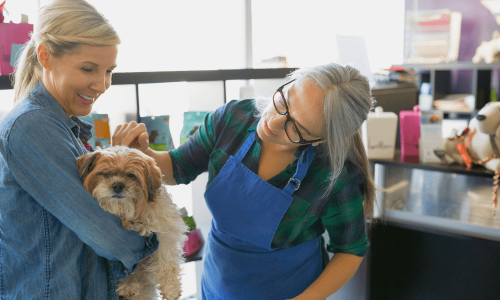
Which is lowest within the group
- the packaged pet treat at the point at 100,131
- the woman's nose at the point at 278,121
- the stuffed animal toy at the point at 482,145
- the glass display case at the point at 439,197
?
the glass display case at the point at 439,197

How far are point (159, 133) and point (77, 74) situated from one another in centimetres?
101

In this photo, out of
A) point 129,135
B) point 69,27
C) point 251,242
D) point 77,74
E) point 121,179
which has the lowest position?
point 251,242

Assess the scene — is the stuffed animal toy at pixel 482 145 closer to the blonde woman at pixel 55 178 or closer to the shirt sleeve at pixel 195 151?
the shirt sleeve at pixel 195 151

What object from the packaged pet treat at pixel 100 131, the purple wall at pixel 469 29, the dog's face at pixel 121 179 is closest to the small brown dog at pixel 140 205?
the dog's face at pixel 121 179

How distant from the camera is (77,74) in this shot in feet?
3.82

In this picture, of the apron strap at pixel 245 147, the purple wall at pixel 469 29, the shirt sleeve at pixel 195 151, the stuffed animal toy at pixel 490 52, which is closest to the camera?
the apron strap at pixel 245 147

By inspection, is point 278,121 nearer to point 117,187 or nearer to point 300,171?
point 300,171

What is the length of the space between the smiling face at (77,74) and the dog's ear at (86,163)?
14 cm

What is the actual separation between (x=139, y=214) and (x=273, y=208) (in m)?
0.52

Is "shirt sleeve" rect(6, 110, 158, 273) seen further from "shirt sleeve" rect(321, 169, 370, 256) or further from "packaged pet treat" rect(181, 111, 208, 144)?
"packaged pet treat" rect(181, 111, 208, 144)

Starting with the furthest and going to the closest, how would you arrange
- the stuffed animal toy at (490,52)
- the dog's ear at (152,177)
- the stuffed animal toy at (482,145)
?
the stuffed animal toy at (490,52)
the stuffed animal toy at (482,145)
the dog's ear at (152,177)

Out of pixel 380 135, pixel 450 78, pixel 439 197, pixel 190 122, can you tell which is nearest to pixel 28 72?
pixel 190 122

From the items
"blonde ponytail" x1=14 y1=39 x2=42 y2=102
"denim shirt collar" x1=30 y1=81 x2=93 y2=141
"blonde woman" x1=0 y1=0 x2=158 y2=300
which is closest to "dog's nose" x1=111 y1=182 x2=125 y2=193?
"blonde woman" x1=0 y1=0 x2=158 y2=300

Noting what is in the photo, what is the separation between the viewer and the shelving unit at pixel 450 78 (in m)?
4.30
